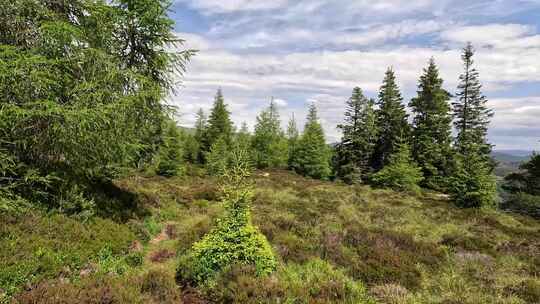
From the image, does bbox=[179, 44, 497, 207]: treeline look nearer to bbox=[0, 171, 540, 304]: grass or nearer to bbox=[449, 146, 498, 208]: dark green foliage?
bbox=[449, 146, 498, 208]: dark green foliage

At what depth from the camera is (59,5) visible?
442 inches

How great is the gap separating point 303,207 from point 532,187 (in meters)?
25.3

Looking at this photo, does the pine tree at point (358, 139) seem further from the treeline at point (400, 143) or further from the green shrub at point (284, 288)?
the green shrub at point (284, 288)

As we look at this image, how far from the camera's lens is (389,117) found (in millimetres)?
41469

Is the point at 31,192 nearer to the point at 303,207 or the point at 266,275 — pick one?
the point at 266,275

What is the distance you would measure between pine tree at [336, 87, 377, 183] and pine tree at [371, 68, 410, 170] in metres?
1.08

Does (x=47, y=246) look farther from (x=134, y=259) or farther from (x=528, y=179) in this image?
(x=528, y=179)

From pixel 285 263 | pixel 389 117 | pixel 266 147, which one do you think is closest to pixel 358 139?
pixel 389 117

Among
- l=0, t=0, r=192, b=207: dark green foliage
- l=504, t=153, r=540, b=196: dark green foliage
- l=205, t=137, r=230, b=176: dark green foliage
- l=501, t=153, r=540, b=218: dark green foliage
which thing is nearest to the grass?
l=0, t=0, r=192, b=207: dark green foliage

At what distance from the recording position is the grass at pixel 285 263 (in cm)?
671

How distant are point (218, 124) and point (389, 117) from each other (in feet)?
83.6

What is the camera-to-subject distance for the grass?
671 centimetres

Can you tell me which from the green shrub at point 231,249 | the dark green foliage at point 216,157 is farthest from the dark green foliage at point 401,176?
the green shrub at point 231,249

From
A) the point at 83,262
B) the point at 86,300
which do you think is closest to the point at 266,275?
the point at 86,300
